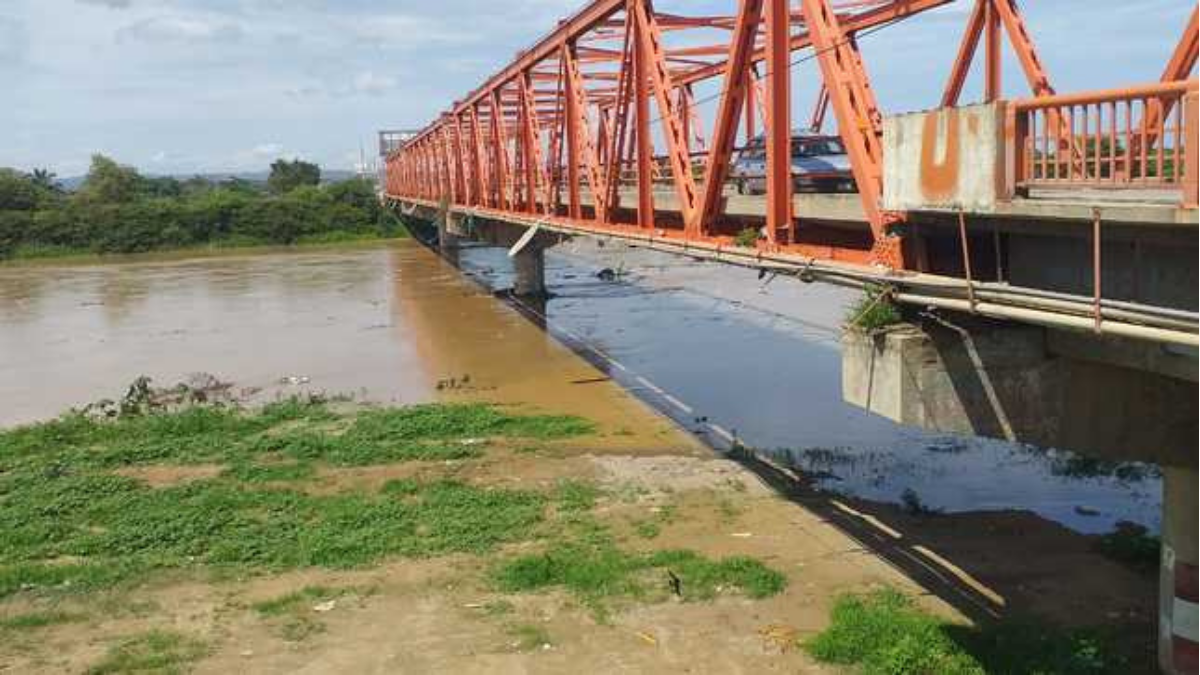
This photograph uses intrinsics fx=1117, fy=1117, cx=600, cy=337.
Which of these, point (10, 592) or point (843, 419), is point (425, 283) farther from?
point (10, 592)

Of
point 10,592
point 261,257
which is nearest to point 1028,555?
point 10,592

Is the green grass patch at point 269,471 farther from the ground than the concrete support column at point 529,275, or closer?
closer

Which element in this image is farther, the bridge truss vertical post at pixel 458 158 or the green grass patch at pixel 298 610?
the bridge truss vertical post at pixel 458 158

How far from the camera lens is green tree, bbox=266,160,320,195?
14512cm

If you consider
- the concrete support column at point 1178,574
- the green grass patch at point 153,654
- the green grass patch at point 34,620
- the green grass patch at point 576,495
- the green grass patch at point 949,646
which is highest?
the concrete support column at point 1178,574

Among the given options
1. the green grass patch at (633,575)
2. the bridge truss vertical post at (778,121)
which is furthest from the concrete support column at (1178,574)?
the bridge truss vertical post at (778,121)

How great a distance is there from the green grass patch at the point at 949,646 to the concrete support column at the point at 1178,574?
1.39 feet

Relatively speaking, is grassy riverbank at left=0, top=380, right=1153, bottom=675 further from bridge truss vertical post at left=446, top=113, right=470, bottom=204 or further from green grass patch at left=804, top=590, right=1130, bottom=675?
bridge truss vertical post at left=446, top=113, right=470, bottom=204

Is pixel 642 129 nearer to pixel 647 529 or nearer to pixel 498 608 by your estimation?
pixel 647 529

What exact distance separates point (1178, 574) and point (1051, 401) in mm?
1673

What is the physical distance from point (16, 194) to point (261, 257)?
119 feet

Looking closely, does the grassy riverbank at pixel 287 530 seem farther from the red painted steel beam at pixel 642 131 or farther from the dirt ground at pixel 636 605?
the red painted steel beam at pixel 642 131

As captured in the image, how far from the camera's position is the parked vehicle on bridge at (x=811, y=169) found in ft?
44.7

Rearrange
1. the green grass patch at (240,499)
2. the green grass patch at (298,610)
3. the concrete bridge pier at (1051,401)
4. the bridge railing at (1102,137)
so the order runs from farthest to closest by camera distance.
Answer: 1. the green grass patch at (240,499)
2. the green grass patch at (298,610)
3. the concrete bridge pier at (1051,401)
4. the bridge railing at (1102,137)
